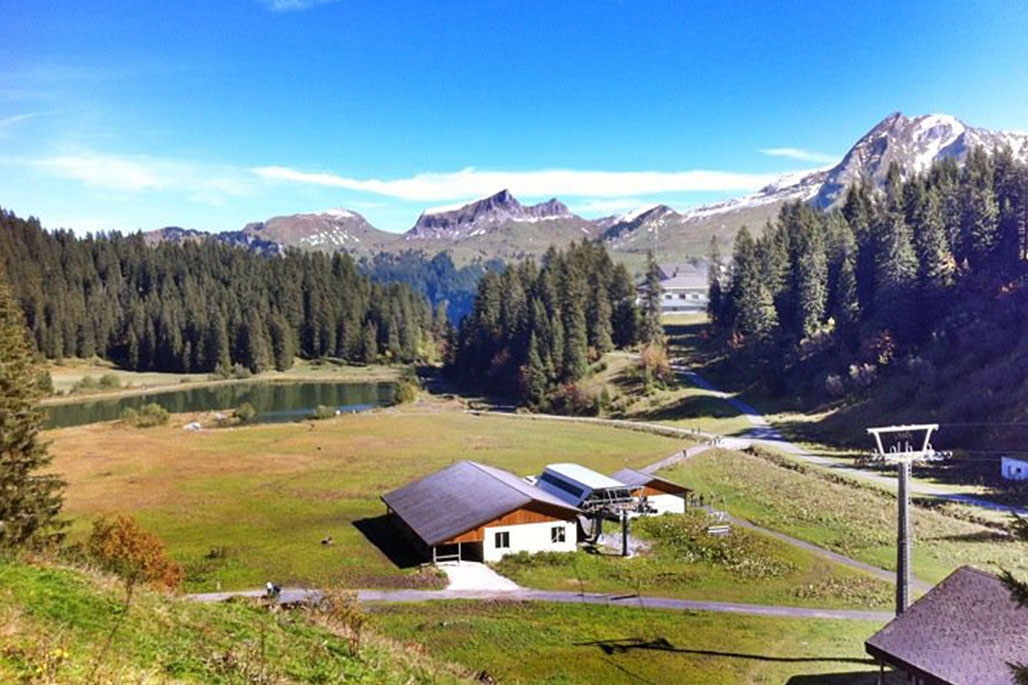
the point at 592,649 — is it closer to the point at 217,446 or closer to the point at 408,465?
the point at 408,465

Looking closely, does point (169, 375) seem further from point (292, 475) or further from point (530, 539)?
point (530, 539)

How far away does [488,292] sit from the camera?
155000 millimetres

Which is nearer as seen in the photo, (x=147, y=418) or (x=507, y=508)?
(x=507, y=508)

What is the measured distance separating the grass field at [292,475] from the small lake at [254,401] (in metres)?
17.7

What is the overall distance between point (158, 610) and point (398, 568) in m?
25.7

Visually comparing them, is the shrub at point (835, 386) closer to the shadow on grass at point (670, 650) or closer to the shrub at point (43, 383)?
the shadow on grass at point (670, 650)

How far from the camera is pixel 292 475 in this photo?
69.5 m

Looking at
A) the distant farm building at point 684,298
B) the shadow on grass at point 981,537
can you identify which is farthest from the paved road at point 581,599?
the distant farm building at point 684,298

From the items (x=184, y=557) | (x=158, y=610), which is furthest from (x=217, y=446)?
(x=158, y=610)

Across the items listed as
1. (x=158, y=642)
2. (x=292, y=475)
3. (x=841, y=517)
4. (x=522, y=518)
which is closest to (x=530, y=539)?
(x=522, y=518)

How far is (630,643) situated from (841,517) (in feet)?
96.9

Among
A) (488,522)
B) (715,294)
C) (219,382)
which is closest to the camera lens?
(488,522)

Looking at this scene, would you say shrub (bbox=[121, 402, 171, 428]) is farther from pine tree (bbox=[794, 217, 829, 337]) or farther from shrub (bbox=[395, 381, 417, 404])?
pine tree (bbox=[794, 217, 829, 337])

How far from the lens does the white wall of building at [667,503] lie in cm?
5572
